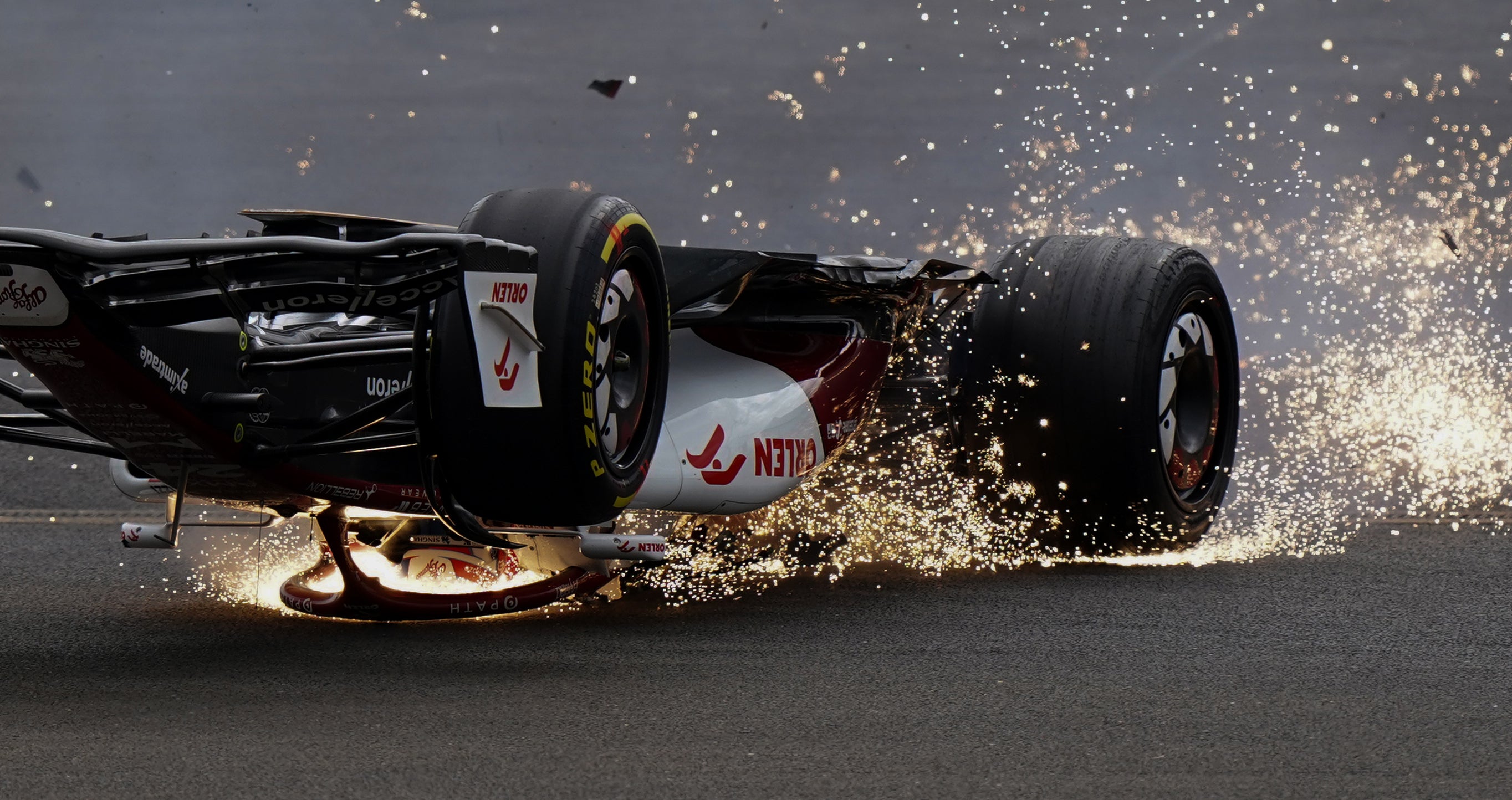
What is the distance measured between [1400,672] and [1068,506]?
2057 millimetres

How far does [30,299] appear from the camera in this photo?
3.24m

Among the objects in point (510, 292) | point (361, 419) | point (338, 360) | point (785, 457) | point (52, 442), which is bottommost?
point (52, 442)

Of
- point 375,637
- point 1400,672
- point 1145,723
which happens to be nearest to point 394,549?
point 375,637

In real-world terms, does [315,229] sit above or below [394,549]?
above

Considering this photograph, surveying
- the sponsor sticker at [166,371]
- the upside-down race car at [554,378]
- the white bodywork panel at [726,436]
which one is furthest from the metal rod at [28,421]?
the white bodywork panel at [726,436]

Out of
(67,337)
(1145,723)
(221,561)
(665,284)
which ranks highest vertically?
(665,284)

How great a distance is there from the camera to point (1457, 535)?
21.0ft

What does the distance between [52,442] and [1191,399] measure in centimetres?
418

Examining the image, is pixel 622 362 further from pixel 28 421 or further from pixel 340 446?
pixel 28 421

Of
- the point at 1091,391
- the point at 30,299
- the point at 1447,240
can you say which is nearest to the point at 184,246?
the point at 30,299

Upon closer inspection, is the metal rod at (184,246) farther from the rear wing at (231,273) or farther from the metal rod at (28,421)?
the metal rod at (28,421)

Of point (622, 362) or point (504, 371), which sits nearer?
point (504, 371)

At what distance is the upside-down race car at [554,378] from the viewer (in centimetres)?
336

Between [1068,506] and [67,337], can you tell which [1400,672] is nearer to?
[1068,506]
